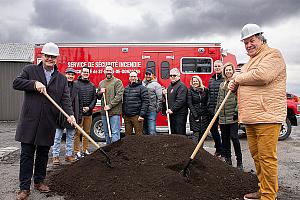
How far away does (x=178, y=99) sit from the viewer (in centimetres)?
798

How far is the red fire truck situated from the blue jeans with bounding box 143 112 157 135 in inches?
107

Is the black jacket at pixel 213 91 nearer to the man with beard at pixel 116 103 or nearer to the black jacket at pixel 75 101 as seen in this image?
the man with beard at pixel 116 103

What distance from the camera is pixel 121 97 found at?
8.20 metres

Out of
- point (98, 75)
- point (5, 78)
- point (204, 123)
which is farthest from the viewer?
point (5, 78)

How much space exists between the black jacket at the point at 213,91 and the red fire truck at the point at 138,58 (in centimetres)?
352

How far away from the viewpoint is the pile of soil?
499 centimetres

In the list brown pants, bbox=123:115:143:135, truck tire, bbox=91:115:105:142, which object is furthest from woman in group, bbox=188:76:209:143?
truck tire, bbox=91:115:105:142

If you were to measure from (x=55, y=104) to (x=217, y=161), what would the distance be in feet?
9.64

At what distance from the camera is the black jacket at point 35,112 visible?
5027 millimetres

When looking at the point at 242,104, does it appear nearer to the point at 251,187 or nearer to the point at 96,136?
the point at 251,187

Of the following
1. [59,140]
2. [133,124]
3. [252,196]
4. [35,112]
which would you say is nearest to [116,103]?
[133,124]

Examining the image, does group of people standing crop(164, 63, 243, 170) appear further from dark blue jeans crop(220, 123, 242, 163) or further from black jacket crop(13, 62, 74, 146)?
black jacket crop(13, 62, 74, 146)

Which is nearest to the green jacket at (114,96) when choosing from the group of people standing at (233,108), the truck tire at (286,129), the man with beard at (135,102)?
the man with beard at (135,102)

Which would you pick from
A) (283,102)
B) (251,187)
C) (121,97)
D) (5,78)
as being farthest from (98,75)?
(5,78)
